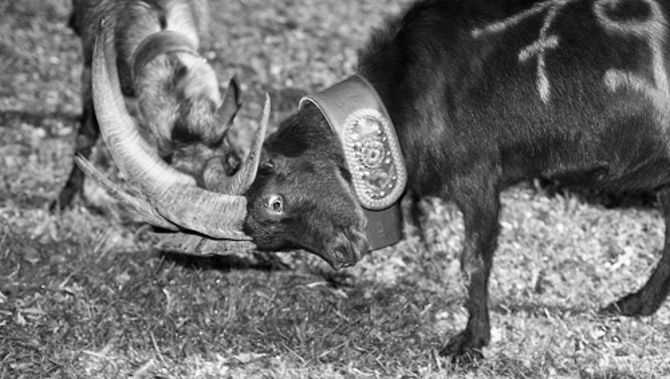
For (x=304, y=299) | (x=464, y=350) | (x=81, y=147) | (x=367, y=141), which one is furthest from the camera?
(x=81, y=147)

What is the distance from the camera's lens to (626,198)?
258 inches

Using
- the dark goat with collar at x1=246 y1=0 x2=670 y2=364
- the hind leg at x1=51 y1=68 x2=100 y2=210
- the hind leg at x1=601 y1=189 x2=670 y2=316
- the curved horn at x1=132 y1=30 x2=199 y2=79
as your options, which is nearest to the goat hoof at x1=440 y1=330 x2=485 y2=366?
the dark goat with collar at x1=246 y1=0 x2=670 y2=364

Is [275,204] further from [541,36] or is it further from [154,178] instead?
[541,36]

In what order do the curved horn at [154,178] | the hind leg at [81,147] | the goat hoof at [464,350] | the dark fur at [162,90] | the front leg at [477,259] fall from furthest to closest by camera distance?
1. the hind leg at [81,147]
2. the dark fur at [162,90]
3. the goat hoof at [464,350]
4. the front leg at [477,259]
5. the curved horn at [154,178]

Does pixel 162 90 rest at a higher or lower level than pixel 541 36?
lower

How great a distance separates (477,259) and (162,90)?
6.08 ft

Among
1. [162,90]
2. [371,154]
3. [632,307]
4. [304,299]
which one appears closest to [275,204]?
[371,154]

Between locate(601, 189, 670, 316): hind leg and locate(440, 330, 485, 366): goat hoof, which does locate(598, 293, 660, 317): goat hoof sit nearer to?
locate(601, 189, 670, 316): hind leg

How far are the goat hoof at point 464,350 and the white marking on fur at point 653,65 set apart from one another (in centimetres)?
129

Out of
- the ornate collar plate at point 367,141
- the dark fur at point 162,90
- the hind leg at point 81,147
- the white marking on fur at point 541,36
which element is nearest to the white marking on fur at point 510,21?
the white marking on fur at point 541,36

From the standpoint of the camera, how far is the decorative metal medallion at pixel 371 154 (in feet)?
15.6

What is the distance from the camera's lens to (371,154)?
15.6 ft

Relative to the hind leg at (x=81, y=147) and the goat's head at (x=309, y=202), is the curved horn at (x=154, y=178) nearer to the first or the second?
the goat's head at (x=309, y=202)

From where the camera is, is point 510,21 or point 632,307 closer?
point 510,21
